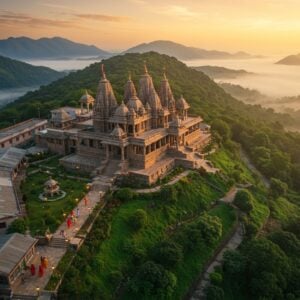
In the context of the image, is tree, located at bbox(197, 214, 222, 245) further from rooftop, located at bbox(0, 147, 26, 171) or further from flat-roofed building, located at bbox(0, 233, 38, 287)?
rooftop, located at bbox(0, 147, 26, 171)

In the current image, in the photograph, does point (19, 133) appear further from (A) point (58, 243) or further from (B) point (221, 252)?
(B) point (221, 252)

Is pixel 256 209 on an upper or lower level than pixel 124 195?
lower

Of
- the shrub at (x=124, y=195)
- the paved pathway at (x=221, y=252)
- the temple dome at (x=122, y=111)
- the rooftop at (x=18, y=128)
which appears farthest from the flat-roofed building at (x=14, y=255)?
the rooftop at (x=18, y=128)

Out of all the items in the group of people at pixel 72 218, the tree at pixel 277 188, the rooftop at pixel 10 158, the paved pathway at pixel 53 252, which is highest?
the rooftop at pixel 10 158

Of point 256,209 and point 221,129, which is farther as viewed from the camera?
point 221,129

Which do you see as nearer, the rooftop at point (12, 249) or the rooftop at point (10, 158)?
the rooftop at point (12, 249)

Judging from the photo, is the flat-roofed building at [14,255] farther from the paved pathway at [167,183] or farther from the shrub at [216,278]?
the shrub at [216,278]

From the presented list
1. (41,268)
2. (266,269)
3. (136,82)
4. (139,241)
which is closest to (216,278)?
(266,269)
